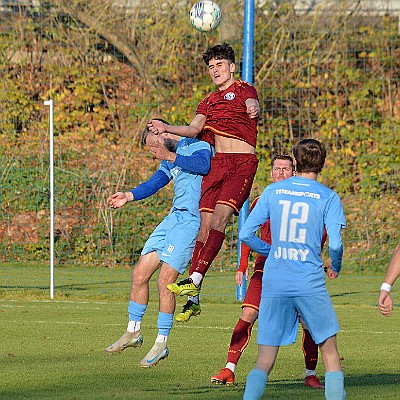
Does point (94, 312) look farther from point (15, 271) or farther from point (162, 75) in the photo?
point (162, 75)

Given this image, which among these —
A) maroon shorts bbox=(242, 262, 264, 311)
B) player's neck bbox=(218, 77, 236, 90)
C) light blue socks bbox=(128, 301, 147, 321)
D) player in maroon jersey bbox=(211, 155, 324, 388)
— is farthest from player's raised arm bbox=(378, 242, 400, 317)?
player's neck bbox=(218, 77, 236, 90)

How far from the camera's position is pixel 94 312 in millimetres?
14102

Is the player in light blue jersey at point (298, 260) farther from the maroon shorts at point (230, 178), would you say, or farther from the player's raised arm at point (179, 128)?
the maroon shorts at point (230, 178)

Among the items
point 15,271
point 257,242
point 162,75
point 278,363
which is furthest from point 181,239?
point 162,75

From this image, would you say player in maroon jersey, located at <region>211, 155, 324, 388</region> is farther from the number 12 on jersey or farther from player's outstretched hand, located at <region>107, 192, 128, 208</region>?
the number 12 on jersey

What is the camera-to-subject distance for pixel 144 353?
1050 cm

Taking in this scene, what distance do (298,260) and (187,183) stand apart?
3072 millimetres

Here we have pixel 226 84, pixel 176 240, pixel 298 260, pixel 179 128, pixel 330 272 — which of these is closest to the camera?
pixel 298 260

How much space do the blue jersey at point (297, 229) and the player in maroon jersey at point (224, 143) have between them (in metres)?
3.06

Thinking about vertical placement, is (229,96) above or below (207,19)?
below

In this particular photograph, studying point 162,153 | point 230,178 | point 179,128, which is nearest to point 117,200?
point 162,153

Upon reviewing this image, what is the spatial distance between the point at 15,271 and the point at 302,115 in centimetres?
554

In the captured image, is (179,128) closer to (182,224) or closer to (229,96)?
(182,224)

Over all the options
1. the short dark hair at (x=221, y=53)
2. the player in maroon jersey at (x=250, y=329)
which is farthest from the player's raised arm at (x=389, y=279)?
the short dark hair at (x=221, y=53)
